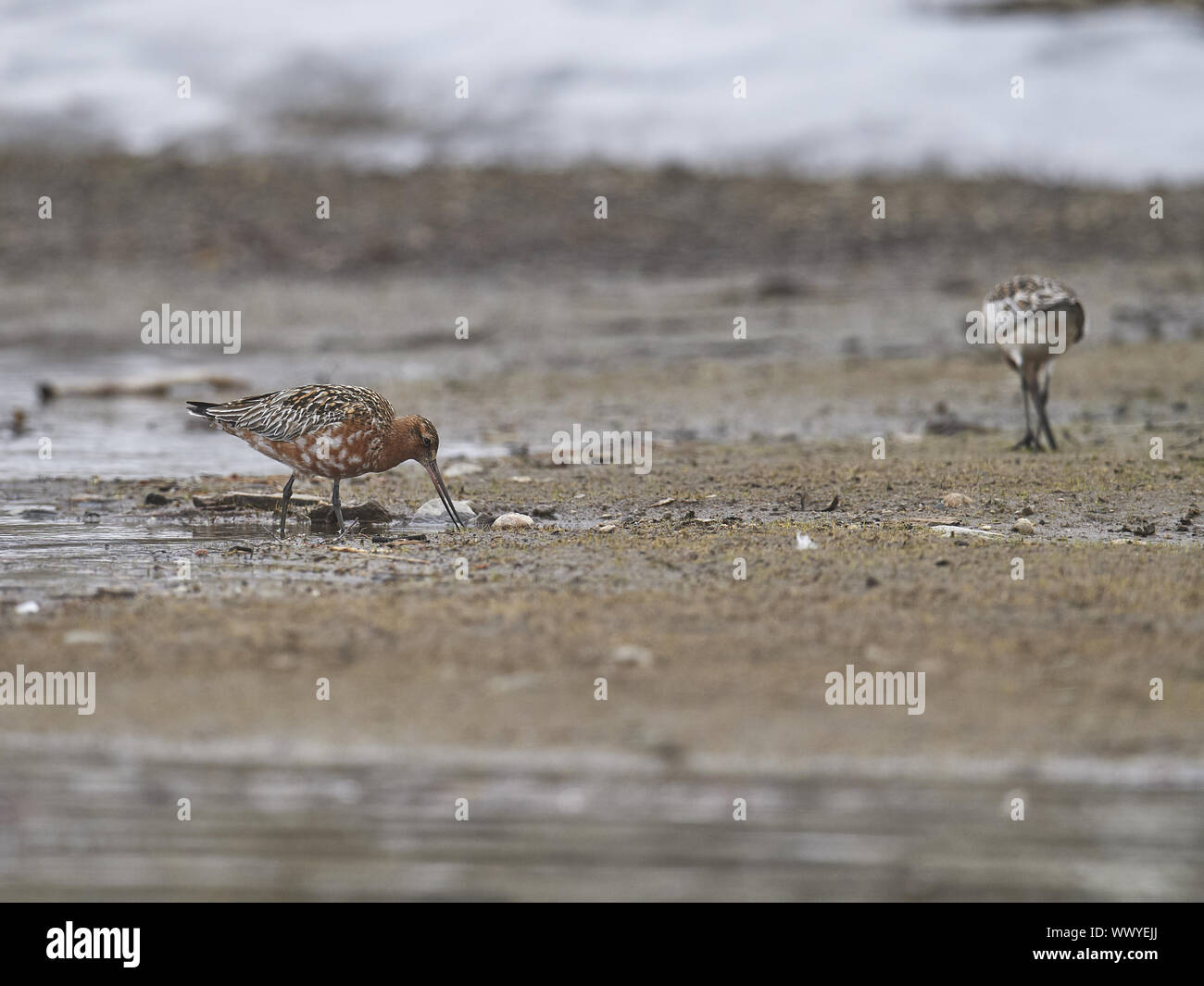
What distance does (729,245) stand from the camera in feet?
74.3

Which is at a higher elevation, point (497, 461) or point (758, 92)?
point (758, 92)

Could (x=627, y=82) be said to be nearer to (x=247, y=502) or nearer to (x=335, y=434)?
(x=247, y=502)

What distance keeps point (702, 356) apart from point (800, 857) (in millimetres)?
13295

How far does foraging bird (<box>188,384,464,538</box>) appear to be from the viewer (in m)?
8.98

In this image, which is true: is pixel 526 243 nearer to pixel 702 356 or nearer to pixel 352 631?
pixel 702 356

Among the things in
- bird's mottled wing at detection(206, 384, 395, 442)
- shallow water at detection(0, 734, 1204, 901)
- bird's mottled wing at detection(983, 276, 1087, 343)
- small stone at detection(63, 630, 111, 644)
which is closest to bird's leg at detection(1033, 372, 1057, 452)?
bird's mottled wing at detection(983, 276, 1087, 343)

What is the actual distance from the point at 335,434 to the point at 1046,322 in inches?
210

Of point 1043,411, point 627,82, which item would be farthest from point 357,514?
point 627,82

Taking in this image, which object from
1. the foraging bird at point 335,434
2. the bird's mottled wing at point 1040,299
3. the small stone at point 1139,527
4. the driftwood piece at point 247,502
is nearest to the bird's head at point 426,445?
the foraging bird at point 335,434

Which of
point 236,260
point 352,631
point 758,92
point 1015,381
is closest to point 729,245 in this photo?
point 758,92

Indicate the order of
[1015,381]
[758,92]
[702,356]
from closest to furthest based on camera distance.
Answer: [1015,381]
[702,356]
[758,92]
